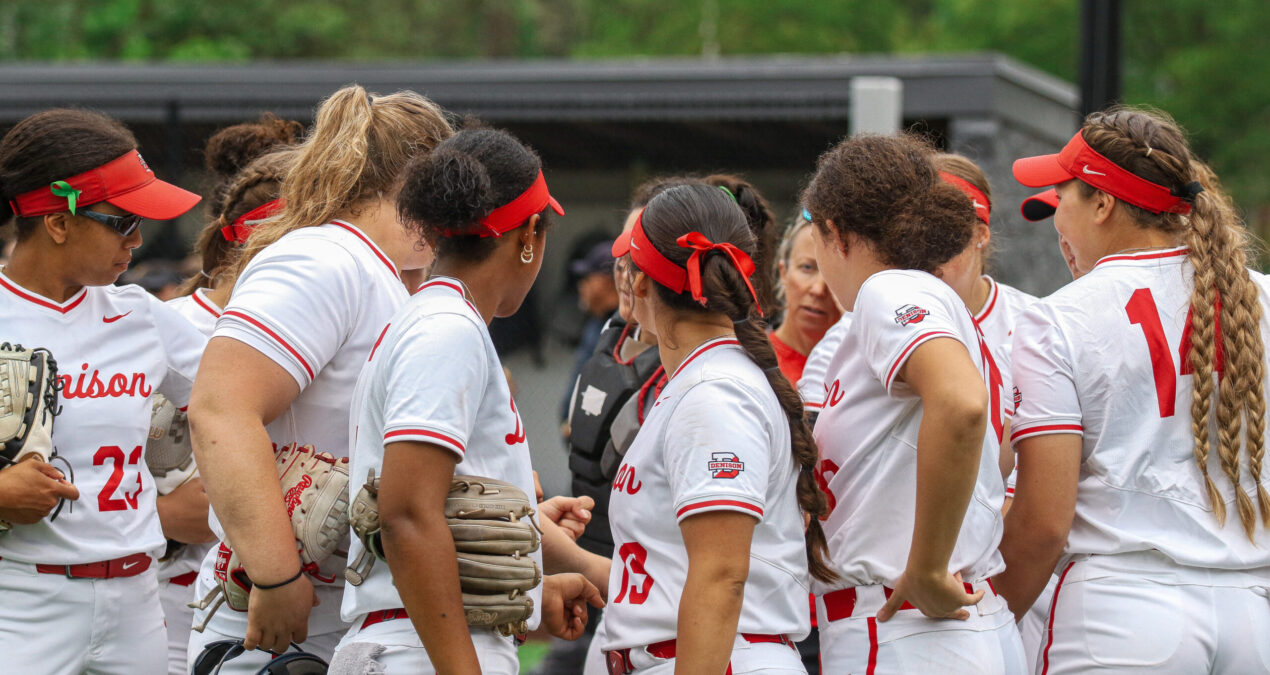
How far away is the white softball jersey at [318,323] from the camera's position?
2.42 m

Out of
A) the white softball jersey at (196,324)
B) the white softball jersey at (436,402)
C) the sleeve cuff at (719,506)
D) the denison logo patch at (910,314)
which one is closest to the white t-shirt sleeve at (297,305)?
the white softball jersey at (436,402)

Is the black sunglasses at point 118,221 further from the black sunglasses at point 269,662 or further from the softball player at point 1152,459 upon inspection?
the softball player at point 1152,459

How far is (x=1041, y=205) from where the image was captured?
3.18 meters

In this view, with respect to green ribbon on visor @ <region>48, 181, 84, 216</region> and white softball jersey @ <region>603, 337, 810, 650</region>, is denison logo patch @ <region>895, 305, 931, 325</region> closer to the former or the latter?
white softball jersey @ <region>603, 337, 810, 650</region>

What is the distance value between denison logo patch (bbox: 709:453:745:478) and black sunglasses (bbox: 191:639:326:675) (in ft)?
3.16

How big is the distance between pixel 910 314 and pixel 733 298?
37 cm

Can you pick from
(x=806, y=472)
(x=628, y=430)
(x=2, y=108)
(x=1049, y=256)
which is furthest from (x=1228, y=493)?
(x=2, y=108)

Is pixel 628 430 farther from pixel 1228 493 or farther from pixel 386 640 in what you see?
pixel 1228 493

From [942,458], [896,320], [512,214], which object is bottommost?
[942,458]

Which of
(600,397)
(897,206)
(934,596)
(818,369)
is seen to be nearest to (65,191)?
(600,397)

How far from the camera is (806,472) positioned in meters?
2.45

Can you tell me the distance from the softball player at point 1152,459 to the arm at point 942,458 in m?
0.40

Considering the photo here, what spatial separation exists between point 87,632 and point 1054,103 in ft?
28.1

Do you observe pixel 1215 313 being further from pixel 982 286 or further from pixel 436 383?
pixel 436 383
